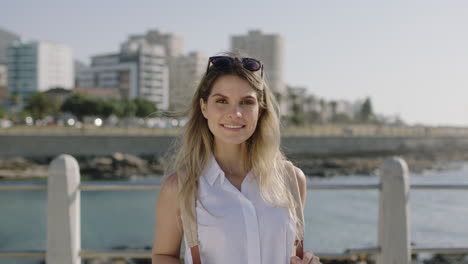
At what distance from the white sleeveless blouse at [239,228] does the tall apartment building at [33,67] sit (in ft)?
385

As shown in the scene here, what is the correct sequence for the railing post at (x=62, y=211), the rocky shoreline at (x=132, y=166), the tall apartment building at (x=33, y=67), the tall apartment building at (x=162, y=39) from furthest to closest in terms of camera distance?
the tall apartment building at (x=162, y=39), the tall apartment building at (x=33, y=67), the rocky shoreline at (x=132, y=166), the railing post at (x=62, y=211)

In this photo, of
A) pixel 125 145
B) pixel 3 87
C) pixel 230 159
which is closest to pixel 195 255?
pixel 230 159

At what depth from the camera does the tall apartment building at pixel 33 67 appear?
116 m

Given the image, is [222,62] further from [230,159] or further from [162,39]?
[162,39]

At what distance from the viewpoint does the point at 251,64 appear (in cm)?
188

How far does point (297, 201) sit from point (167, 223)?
511 mm

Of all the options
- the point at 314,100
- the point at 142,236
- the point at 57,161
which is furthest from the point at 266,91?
the point at 314,100

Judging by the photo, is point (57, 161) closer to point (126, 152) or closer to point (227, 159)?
point (227, 159)

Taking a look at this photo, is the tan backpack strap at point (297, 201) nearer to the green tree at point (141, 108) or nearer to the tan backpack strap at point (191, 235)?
the tan backpack strap at point (191, 235)

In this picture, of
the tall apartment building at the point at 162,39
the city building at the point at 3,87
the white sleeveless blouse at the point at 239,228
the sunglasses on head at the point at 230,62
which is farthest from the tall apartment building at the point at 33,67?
the white sleeveless blouse at the point at 239,228

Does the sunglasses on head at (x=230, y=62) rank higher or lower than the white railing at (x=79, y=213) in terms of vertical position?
higher

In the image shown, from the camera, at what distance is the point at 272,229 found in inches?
70.3

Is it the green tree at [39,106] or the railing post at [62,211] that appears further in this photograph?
the green tree at [39,106]

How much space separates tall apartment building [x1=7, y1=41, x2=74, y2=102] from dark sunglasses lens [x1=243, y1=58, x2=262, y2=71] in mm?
117280
